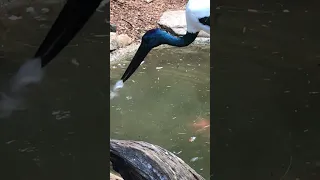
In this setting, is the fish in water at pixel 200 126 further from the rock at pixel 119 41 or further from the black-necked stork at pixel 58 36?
the black-necked stork at pixel 58 36

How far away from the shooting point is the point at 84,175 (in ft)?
2.90

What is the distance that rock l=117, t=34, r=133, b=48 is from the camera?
11.8 feet

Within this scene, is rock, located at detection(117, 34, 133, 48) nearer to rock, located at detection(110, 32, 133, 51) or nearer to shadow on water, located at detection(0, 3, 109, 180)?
rock, located at detection(110, 32, 133, 51)

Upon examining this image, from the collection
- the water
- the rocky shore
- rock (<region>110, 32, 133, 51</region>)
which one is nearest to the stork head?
the water

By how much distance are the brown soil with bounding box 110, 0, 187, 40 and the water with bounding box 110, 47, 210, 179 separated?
1.40ft

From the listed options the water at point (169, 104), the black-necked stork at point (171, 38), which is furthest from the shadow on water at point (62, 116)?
the black-necked stork at point (171, 38)

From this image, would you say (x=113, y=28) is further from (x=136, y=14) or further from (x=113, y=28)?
(x=136, y=14)

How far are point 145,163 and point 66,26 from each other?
536 millimetres

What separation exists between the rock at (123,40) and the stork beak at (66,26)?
2778 millimetres

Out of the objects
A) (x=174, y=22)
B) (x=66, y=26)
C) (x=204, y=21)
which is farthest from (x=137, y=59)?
(x=66, y=26)
